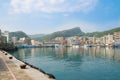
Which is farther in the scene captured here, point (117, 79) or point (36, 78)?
point (117, 79)

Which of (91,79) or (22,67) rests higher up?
(22,67)

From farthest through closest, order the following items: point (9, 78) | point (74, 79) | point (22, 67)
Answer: point (74, 79)
point (22, 67)
point (9, 78)

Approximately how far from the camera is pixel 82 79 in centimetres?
4434

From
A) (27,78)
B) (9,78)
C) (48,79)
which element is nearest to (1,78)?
(9,78)

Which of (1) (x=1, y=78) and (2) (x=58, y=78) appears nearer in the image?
(1) (x=1, y=78)

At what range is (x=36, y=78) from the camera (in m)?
30.3

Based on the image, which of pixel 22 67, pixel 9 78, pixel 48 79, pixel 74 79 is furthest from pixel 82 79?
pixel 9 78

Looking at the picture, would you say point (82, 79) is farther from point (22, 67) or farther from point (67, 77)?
point (22, 67)

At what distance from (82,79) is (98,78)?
11.6 ft

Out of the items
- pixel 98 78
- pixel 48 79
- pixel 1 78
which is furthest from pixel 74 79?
pixel 1 78

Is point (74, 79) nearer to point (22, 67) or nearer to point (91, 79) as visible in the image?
point (91, 79)

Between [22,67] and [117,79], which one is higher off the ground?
[22,67]

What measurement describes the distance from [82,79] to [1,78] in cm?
1920

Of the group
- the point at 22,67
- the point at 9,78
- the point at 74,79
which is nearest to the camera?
the point at 9,78
